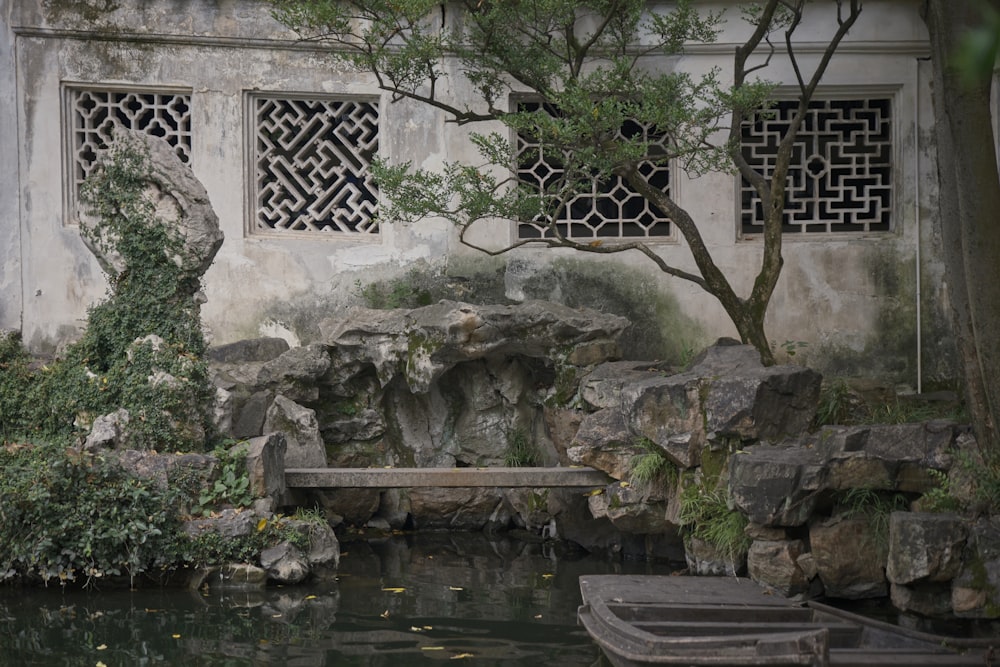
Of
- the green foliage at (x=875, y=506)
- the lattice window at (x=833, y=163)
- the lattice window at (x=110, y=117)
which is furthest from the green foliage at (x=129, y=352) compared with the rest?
the lattice window at (x=833, y=163)

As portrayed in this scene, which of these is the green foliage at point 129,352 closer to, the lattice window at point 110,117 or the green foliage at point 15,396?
the green foliage at point 15,396

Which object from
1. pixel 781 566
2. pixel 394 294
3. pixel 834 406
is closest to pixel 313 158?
pixel 394 294

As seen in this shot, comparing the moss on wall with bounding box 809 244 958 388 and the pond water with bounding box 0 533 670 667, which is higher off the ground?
the moss on wall with bounding box 809 244 958 388

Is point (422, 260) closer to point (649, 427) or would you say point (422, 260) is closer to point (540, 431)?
point (540, 431)

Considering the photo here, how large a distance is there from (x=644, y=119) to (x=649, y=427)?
249 centimetres

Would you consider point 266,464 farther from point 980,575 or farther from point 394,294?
point 980,575

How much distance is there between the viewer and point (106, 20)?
A: 11289mm

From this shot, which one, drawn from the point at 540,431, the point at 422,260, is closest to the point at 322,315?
the point at 422,260

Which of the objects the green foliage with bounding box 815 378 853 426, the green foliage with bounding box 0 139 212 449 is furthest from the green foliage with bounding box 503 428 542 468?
the green foliage with bounding box 0 139 212 449

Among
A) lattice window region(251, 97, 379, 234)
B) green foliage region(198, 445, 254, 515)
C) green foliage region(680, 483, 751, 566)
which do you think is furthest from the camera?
lattice window region(251, 97, 379, 234)

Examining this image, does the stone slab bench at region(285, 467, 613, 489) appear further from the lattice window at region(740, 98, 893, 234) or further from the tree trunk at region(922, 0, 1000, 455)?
the lattice window at region(740, 98, 893, 234)

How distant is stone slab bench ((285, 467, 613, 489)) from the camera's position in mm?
9188

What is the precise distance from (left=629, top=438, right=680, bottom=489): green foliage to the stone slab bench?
454 mm

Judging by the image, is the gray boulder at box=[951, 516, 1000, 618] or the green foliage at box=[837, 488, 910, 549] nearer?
the gray boulder at box=[951, 516, 1000, 618]
